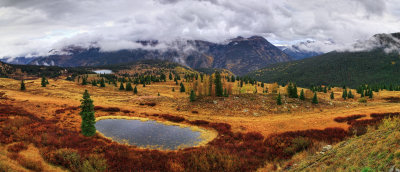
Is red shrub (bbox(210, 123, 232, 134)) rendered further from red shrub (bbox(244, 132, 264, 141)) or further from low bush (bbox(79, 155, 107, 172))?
low bush (bbox(79, 155, 107, 172))

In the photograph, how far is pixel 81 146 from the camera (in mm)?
26438

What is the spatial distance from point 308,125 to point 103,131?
1600 inches

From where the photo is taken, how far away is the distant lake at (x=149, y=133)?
32.2m

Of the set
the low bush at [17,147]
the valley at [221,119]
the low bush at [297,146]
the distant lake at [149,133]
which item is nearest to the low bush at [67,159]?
the valley at [221,119]

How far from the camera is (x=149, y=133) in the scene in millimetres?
37875

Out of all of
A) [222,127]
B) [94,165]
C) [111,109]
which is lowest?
[222,127]

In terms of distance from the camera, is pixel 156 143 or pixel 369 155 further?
pixel 156 143

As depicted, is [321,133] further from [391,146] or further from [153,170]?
[153,170]

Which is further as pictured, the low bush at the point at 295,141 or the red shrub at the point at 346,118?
the red shrub at the point at 346,118

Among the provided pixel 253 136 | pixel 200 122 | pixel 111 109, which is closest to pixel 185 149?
pixel 253 136

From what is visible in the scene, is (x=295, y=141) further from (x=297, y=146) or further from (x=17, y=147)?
(x=17, y=147)

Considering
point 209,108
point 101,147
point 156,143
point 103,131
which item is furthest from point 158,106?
point 101,147

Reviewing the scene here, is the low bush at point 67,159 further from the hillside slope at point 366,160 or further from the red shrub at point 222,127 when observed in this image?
the red shrub at point 222,127

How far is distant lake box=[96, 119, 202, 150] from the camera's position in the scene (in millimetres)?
32250
